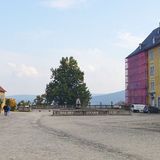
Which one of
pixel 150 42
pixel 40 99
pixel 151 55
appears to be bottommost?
pixel 40 99

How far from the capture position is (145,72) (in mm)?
109500

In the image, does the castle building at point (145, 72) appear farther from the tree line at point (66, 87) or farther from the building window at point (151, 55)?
the tree line at point (66, 87)

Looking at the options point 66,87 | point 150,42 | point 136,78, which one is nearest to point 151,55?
point 150,42

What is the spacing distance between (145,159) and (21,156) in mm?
4432

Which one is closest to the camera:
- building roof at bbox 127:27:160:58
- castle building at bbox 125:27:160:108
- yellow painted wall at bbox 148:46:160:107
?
yellow painted wall at bbox 148:46:160:107

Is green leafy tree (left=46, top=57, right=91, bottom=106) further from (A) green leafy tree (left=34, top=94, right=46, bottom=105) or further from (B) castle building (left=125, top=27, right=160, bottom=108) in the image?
(B) castle building (left=125, top=27, right=160, bottom=108)

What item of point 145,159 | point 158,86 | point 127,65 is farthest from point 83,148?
point 127,65

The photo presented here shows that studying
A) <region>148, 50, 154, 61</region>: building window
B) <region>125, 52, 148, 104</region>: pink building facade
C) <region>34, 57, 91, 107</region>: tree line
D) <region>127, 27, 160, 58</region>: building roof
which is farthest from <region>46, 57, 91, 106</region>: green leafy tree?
<region>148, 50, 154, 61</region>: building window

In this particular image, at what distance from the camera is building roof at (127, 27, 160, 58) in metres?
106

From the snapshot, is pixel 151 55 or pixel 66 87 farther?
pixel 66 87

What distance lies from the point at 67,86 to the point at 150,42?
22.9 meters

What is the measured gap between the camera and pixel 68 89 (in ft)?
370

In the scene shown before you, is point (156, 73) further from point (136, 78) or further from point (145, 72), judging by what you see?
point (136, 78)

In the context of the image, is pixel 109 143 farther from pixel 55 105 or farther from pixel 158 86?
pixel 55 105
